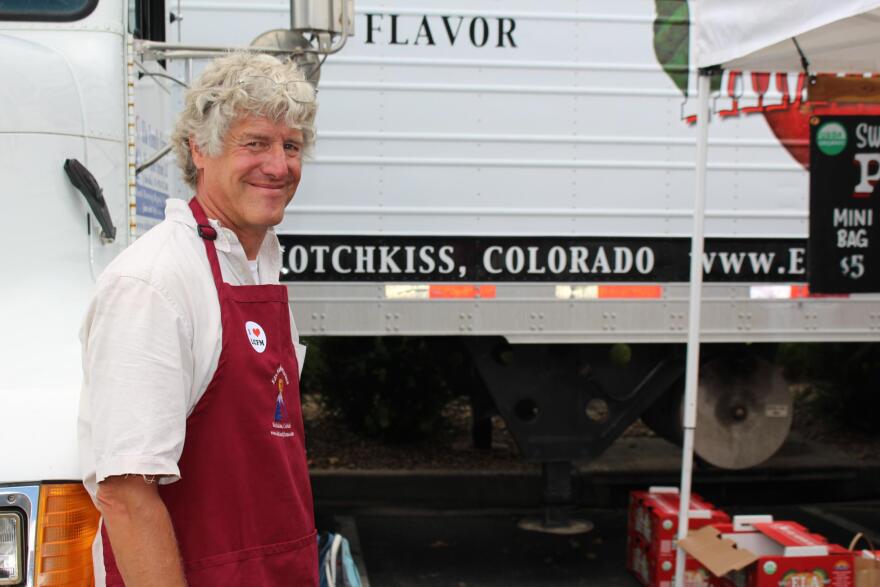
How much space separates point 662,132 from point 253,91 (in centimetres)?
336

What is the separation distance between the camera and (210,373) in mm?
1650

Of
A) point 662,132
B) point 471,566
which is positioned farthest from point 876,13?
point 471,566

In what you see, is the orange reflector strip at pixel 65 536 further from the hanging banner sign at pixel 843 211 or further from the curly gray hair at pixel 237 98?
the hanging banner sign at pixel 843 211

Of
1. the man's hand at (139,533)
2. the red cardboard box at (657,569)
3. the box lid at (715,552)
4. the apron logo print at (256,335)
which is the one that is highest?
the apron logo print at (256,335)

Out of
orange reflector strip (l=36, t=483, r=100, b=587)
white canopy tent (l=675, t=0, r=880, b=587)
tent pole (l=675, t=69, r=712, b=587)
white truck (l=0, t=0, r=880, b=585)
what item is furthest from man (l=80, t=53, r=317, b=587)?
white truck (l=0, t=0, r=880, b=585)

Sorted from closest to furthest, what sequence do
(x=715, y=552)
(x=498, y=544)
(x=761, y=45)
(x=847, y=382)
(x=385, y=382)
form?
(x=761, y=45)
(x=715, y=552)
(x=498, y=544)
(x=385, y=382)
(x=847, y=382)

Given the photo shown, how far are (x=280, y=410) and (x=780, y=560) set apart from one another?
2756 millimetres

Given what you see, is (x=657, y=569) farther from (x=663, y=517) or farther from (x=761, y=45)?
(x=761, y=45)

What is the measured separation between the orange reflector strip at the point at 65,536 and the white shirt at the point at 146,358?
0.43 metres

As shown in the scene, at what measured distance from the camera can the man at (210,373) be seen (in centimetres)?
156

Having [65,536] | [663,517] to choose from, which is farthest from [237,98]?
[663,517]

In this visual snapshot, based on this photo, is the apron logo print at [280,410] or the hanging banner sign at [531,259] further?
the hanging banner sign at [531,259]

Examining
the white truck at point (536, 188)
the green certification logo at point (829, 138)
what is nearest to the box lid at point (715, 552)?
the white truck at point (536, 188)

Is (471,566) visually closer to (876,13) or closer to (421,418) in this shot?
(421,418)
